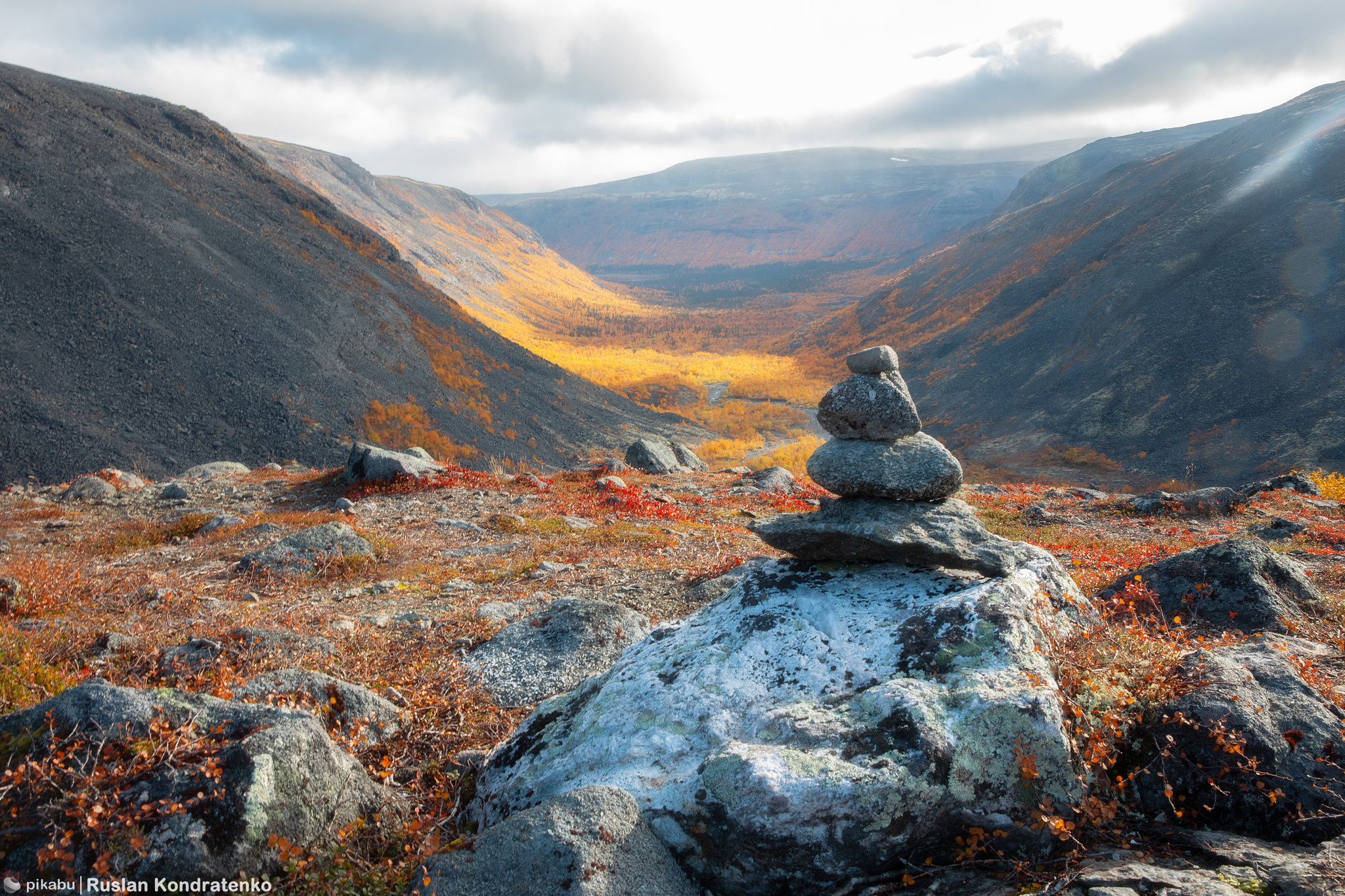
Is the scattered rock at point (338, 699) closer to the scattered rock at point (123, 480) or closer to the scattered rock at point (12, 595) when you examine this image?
the scattered rock at point (12, 595)

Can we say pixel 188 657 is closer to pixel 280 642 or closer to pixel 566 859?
pixel 280 642

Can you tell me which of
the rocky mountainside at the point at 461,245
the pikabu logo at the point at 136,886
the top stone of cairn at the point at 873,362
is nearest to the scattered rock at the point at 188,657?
the pikabu logo at the point at 136,886

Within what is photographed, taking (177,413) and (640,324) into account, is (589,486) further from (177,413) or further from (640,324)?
(640,324)

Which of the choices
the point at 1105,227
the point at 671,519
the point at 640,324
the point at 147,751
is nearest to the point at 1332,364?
the point at 1105,227

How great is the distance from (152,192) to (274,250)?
511 cm

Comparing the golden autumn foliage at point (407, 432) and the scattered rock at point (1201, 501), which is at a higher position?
the golden autumn foliage at point (407, 432)

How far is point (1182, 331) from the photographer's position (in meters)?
35.8

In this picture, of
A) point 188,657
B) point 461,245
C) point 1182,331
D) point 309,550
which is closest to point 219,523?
point 309,550

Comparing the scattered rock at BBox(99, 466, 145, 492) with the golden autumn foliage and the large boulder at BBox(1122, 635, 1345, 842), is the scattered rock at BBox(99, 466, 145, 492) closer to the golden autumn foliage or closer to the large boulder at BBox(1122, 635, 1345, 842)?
the golden autumn foliage

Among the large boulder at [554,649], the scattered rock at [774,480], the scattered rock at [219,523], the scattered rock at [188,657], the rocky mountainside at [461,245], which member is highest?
the rocky mountainside at [461,245]

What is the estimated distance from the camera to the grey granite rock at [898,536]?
533 cm

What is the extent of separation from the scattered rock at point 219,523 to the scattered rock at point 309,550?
300cm

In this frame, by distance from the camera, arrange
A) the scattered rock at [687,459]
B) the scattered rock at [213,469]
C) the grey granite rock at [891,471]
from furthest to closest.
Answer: the scattered rock at [687,459]
the scattered rock at [213,469]
the grey granite rock at [891,471]

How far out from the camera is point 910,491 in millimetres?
5895
